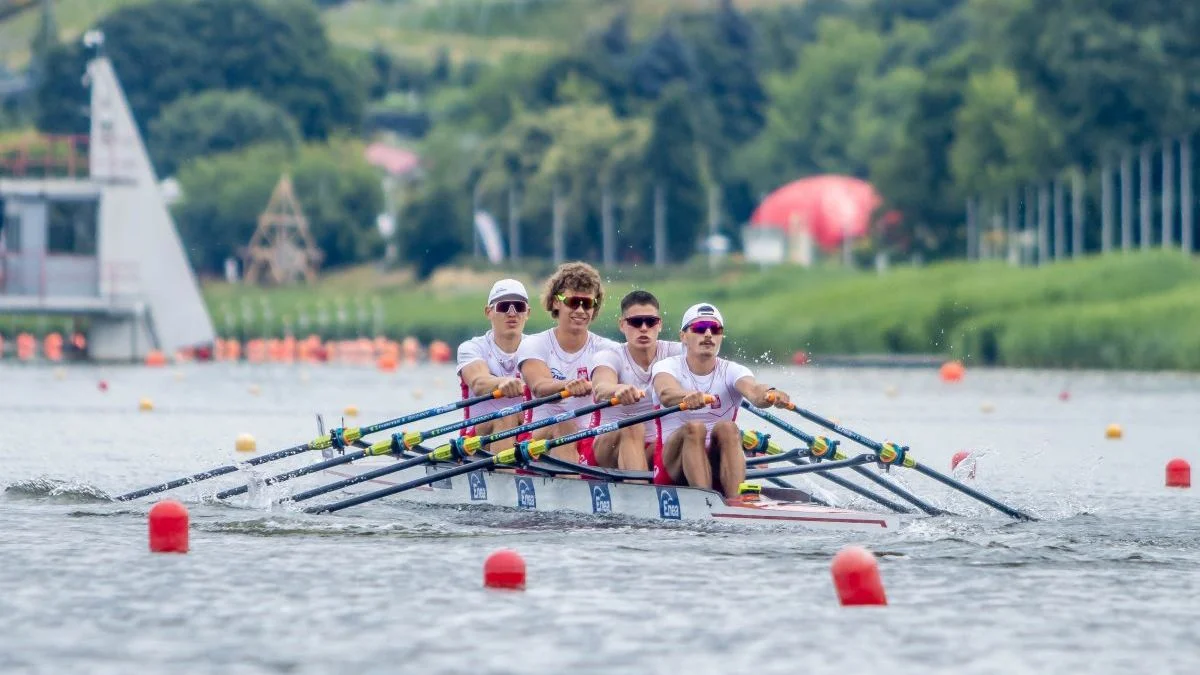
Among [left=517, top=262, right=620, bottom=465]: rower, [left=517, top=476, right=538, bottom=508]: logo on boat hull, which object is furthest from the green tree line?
[left=517, top=476, right=538, bottom=508]: logo on boat hull

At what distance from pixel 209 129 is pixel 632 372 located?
98768 millimetres

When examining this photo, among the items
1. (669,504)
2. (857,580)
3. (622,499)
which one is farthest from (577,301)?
(857,580)

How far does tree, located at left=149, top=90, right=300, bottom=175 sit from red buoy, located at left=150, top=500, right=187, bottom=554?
327 feet

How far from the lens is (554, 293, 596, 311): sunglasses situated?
18.2 m

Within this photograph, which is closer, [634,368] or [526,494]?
[634,368]

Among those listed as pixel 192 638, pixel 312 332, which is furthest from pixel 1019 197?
pixel 192 638

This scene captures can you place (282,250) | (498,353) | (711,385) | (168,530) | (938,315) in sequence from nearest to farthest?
(168,530), (711,385), (498,353), (938,315), (282,250)

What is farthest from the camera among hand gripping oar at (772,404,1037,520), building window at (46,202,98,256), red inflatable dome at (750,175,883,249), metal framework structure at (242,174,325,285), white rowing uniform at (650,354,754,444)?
red inflatable dome at (750,175,883,249)

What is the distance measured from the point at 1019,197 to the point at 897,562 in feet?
217

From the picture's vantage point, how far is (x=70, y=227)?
2304 inches

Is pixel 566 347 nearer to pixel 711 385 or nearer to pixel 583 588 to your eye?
pixel 711 385

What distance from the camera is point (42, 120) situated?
11719cm

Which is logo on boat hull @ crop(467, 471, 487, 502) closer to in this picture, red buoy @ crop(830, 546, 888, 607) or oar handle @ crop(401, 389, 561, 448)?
oar handle @ crop(401, 389, 561, 448)

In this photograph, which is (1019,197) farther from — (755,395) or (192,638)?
(192,638)
